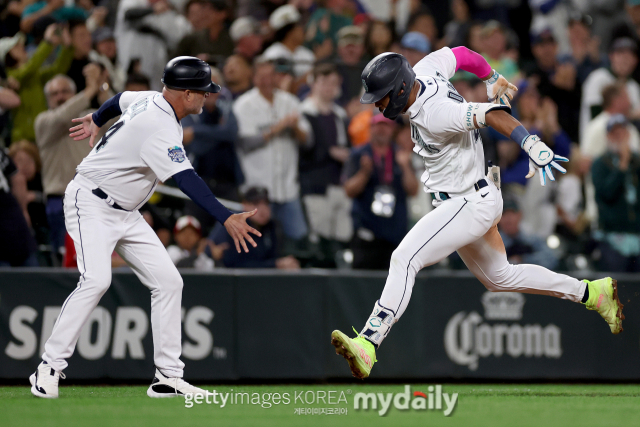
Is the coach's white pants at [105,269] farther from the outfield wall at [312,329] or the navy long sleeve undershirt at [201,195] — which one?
the outfield wall at [312,329]

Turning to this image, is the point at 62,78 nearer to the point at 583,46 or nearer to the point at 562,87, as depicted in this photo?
the point at 562,87

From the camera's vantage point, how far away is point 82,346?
7664 millimetres

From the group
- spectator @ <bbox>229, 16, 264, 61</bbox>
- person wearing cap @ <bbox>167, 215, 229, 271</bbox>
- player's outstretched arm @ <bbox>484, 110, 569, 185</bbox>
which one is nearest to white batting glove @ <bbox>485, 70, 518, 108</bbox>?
player's outstretched arm @ <bbox>484, 110, 569, 185</bbox>

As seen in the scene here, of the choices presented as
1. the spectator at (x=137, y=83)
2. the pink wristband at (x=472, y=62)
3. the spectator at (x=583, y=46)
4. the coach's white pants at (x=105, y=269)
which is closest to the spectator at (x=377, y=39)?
the spectator at (x=583, y=46)

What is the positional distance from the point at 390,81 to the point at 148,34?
14.8 feet

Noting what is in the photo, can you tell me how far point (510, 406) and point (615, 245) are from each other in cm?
424

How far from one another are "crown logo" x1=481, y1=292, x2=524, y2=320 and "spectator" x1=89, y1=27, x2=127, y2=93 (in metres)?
4.29

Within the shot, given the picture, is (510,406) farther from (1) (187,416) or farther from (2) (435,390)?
(1) (187,416)

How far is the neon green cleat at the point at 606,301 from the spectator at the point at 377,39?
4909mm

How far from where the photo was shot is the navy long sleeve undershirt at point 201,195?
526 centimetres

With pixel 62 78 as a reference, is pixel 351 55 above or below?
above

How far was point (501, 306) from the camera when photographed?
845 centimetres

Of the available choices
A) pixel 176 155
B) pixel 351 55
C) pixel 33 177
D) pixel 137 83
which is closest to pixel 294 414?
pixel 176 155

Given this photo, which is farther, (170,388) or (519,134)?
(170,388)
